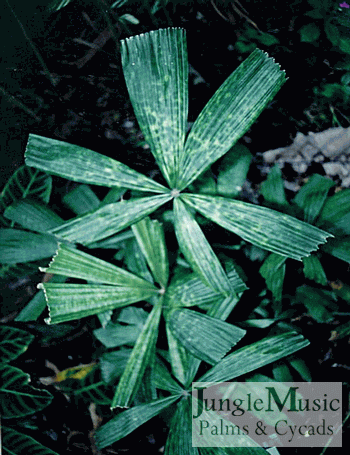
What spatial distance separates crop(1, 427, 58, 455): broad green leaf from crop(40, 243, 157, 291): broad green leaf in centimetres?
45

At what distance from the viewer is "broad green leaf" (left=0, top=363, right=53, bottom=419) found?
868 millimetres

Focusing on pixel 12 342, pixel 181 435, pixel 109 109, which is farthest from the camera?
pixel 109 109

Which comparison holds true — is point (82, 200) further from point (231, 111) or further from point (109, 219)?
point (231, 111)

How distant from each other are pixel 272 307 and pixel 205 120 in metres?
0.53

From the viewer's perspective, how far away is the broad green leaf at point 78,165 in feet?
2.12

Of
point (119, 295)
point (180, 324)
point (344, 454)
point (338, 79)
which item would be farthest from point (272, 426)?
point (338, 79)

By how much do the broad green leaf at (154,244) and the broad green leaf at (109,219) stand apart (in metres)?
0.09

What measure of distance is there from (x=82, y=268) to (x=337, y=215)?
1.97 ft

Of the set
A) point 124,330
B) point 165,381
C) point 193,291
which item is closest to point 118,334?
point 124,330

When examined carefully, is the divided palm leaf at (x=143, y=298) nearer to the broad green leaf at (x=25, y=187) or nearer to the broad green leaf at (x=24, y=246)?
the broad green leaf at (x=24, y=246)

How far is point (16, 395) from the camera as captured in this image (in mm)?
877

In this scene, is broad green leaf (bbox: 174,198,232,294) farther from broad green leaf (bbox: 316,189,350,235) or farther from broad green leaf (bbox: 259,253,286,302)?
broad green leaf (bbox: 316,189,350,235)

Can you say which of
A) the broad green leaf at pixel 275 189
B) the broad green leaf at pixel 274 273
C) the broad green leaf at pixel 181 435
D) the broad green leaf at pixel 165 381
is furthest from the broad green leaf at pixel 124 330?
the broad green leaf at pixel 275 189

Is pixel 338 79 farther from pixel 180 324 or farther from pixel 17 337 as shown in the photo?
pixel 17 337
